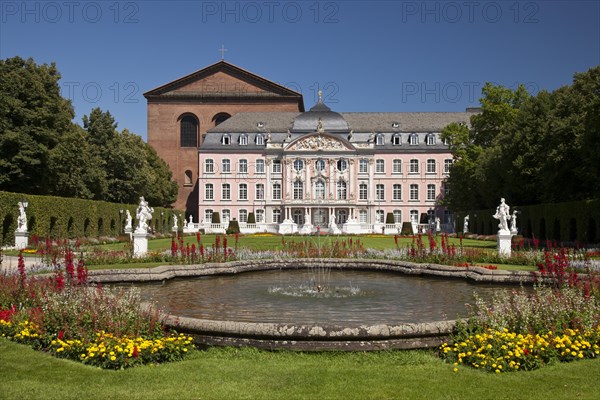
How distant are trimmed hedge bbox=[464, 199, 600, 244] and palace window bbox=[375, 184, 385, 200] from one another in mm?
29977

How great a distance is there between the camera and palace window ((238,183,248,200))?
228 ft

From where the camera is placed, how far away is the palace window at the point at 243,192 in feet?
228

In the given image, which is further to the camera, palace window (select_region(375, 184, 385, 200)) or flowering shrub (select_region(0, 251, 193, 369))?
palace window (select_region(375, 184, 385, 200))

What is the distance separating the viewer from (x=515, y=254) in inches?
805

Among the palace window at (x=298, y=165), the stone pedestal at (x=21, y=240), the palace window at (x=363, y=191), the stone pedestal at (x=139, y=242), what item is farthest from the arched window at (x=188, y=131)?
the stone pedestal at (x=139, y=242)

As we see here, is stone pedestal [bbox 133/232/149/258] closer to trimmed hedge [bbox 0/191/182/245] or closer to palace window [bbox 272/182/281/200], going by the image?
trimmed hedge [bbox 0/191/182/245]

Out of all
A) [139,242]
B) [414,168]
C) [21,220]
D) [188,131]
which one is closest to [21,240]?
[21,220]

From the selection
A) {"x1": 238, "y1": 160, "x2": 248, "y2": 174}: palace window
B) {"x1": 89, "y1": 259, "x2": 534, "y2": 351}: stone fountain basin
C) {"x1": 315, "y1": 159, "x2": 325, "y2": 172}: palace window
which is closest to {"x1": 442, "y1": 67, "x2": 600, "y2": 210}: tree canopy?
{"x1": 315, "y1": 159, "x2": 325, "y2": 172}: palace window

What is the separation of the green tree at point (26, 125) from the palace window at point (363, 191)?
37677 mm

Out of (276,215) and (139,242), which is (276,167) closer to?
(276,215)

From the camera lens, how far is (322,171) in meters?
67.6

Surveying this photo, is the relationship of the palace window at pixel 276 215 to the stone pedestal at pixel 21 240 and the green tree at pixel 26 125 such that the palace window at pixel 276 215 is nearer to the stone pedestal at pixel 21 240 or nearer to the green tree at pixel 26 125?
the green tree at pixel 26 125

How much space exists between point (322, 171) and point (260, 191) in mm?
7596

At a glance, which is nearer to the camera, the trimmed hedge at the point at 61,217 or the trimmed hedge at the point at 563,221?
the trimmed hedge at the point at 563,221
